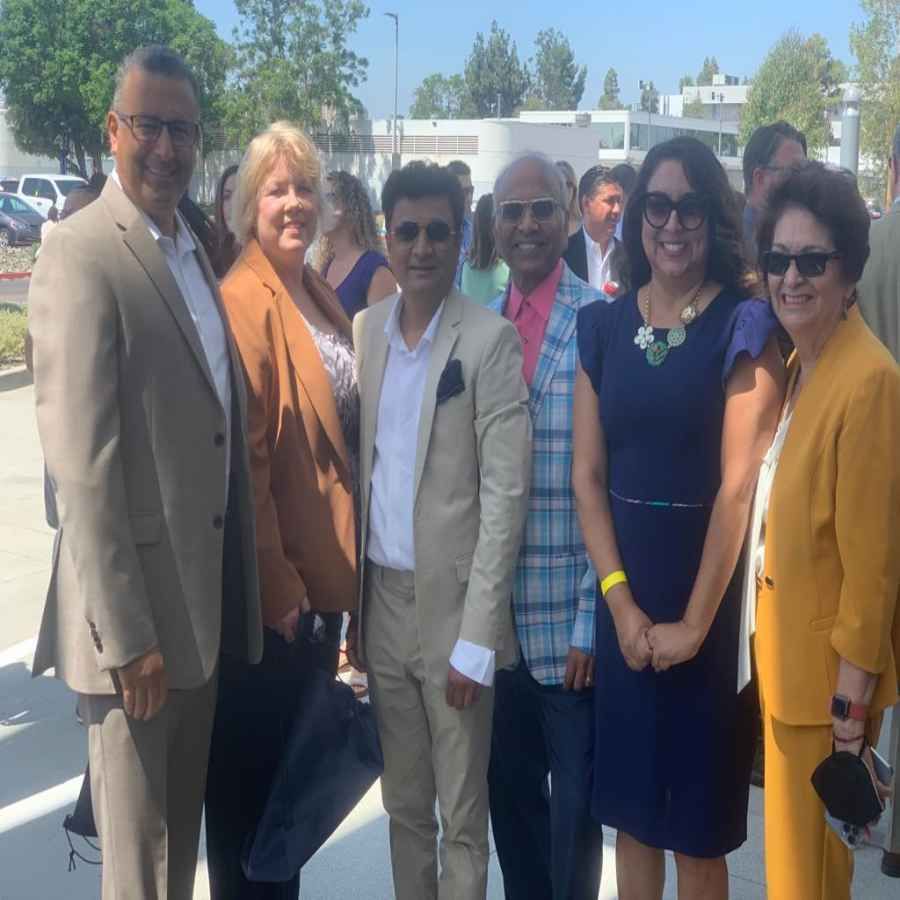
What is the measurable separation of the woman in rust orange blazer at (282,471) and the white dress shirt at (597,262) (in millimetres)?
4315

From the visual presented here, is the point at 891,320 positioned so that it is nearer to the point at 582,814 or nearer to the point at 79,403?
the point at 582,814

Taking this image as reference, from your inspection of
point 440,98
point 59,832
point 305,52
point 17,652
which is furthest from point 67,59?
point 440,98

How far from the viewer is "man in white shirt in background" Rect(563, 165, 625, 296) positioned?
23.8 feet

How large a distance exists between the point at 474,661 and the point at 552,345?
0.86m

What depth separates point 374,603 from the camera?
2.97m

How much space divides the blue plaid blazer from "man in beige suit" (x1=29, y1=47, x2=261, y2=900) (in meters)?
0.73

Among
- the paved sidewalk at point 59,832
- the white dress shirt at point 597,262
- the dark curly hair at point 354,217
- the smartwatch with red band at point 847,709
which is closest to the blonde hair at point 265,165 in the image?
the smartwatch with red band at point 847,709

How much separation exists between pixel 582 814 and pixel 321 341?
1436 millimetres

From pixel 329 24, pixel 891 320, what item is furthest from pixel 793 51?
pixel 891 320

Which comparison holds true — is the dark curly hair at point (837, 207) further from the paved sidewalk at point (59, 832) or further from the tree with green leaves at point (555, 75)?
the tree with green leaves at point (555, 75)

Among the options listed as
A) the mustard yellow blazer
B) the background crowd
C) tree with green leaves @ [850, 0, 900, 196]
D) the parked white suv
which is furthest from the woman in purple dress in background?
the parked white suv

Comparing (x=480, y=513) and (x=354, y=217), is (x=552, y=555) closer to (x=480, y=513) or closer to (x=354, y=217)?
(x=480, y=513)

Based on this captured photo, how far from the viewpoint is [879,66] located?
95.5 feet

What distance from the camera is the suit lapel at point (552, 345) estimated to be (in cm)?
297
